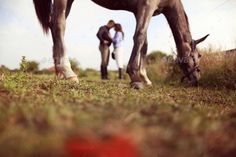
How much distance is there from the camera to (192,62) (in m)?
8.69

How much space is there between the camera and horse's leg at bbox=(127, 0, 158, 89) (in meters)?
6.84

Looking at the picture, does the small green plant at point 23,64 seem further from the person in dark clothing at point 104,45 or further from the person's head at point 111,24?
the person's head at point 111,24

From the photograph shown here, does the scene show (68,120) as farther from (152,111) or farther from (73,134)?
(152,111)

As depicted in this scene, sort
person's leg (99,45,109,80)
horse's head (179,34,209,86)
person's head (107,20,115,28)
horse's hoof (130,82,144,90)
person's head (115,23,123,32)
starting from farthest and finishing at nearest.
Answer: person's head (115,23,123,32) < person's head (107,20,115,28) < person's leg (99,45,109,80) < horse's head (179,34,209,86) < horse's hoof (130,82,144,90)

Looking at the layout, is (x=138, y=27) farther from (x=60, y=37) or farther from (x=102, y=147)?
(x=102, y=147)

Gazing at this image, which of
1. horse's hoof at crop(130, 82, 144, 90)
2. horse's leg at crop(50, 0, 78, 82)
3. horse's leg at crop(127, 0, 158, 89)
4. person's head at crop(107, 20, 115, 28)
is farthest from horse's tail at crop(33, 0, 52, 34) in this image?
person's head at crop(107, 20, 115, 28)

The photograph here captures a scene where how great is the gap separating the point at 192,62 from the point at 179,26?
0.75 meters

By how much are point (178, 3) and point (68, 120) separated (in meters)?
7.45

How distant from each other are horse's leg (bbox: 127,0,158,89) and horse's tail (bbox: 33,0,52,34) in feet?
6.62

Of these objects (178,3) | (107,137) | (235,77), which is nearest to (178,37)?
(178,3)

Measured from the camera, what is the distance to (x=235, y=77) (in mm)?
8891

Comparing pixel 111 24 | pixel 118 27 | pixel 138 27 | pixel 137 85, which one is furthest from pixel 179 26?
pixel 118 27

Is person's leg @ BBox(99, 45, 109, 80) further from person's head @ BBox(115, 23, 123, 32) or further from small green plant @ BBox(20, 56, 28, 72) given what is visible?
small green plant @ BBox(20, 56, 28, 72)

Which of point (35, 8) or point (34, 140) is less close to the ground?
point (35, 8)
